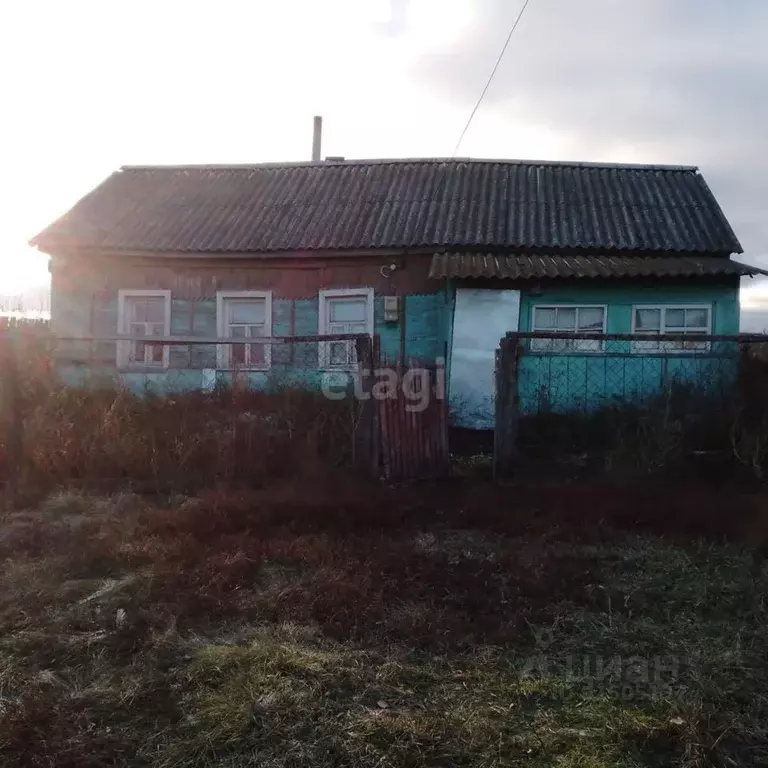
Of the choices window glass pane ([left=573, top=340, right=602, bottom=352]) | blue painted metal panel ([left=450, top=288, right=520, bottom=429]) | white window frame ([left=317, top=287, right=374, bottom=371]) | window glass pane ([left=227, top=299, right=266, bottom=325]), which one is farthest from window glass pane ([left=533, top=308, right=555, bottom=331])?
window glass pane ([left=227, top=299, right=266, bottom=325])

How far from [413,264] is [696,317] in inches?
187

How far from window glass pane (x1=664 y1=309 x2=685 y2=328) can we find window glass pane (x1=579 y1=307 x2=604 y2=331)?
41.9 inches

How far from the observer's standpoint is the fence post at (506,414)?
6.44m

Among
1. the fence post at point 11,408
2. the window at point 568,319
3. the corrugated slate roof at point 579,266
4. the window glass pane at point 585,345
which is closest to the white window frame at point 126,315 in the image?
the corrugated slate roof at point 579,266

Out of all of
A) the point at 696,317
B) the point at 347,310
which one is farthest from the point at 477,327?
the point at 696,317

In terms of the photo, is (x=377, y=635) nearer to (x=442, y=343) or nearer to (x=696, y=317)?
(x=442, y=343)

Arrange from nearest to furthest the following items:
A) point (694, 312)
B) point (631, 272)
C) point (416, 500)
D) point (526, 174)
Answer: point (416, 500), point (631, 272), point (694, 312), point (526, 174)

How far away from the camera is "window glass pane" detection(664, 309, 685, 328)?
35.8 ft

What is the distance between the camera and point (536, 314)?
1095 centimetres

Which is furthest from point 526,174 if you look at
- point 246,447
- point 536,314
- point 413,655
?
point 413,655

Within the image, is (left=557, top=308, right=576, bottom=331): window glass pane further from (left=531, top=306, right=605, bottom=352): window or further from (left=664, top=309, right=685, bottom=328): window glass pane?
(left=664, top=309, right=685, bottom=328): window glass pane

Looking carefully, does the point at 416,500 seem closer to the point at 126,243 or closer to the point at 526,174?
the point at 126,243

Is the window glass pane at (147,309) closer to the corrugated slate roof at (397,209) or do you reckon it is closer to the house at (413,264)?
the house at (413,264)

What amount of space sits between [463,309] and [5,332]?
257 inches
